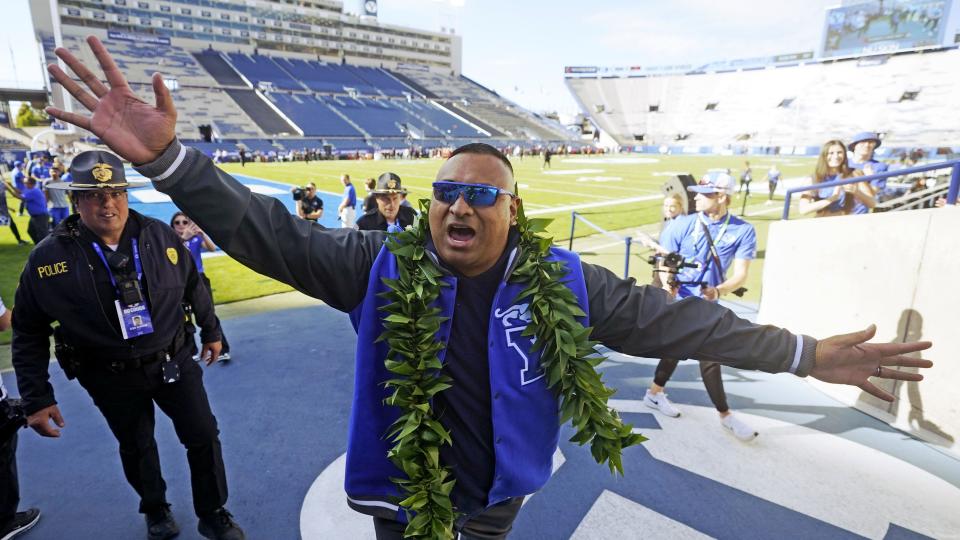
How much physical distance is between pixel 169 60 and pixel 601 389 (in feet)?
255

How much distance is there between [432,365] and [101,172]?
236 centimetres

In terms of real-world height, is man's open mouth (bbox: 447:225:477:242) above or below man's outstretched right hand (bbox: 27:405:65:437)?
above

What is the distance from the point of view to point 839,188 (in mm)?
6301

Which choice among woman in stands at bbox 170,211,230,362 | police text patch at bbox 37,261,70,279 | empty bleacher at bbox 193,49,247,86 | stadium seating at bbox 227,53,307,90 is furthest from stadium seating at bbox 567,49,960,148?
police text patch at bbox 37,261,70,279

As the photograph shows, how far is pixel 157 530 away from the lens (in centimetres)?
321

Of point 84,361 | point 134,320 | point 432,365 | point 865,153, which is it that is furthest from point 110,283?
point 865,153

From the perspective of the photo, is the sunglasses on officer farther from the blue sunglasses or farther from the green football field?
the green football field

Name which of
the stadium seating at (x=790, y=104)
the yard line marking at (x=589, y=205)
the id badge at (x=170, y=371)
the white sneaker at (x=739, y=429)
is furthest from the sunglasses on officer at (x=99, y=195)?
the stadium seating at (x=790, y=104)

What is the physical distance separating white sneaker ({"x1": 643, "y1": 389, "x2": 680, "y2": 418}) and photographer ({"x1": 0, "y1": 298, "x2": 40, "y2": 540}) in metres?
4.75

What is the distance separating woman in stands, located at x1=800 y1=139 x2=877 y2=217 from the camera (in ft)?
19.6

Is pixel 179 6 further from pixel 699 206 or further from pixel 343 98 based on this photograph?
pixel 699 206

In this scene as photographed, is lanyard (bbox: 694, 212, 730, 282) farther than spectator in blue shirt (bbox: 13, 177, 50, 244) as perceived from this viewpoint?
No

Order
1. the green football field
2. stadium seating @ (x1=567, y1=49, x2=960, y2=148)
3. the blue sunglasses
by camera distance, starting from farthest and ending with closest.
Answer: stadium seating @ (x1=567, y1=49, x2=960, y2=148), the green football field, the blue sunglasses

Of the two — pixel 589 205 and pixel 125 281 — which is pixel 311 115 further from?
pixel 125 281
